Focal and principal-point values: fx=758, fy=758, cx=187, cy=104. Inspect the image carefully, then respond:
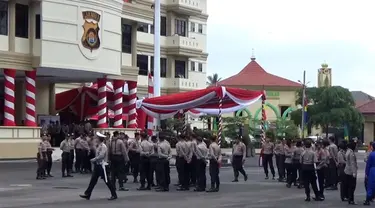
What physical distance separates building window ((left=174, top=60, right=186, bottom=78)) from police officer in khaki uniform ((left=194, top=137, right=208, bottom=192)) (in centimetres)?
3539

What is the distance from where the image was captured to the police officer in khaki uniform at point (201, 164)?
2436cm

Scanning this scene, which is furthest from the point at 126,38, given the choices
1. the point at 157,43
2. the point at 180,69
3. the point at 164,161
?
the point at 164,161

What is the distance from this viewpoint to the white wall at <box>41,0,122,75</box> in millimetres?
40094

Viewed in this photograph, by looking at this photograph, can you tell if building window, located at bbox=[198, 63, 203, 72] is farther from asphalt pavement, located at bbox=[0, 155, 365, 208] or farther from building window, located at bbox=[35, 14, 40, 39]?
asphalt pavement, located at bbox=[0, 155, 365, 208]

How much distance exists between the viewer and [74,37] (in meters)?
41.4

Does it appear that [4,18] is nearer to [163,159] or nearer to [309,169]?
[163,159]

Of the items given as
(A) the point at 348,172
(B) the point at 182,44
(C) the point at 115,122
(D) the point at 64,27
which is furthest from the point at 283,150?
(B) the point at 182,44

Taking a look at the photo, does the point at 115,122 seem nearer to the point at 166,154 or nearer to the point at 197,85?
the point at 197,85

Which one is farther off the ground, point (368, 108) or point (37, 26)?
point (37, 26)

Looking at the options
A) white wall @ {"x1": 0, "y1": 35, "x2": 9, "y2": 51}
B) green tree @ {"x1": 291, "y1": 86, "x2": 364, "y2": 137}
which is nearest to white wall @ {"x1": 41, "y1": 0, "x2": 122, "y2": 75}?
white wall @ {"x1": 0, "y1": 35, "x2": 9, "y2": 51}

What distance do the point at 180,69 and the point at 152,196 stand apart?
1522 inches

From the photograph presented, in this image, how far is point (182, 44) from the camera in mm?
58844

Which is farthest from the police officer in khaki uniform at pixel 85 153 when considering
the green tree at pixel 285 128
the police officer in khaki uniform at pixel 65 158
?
the green tree at pixel 285 128

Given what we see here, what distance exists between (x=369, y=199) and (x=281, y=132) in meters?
41.6
